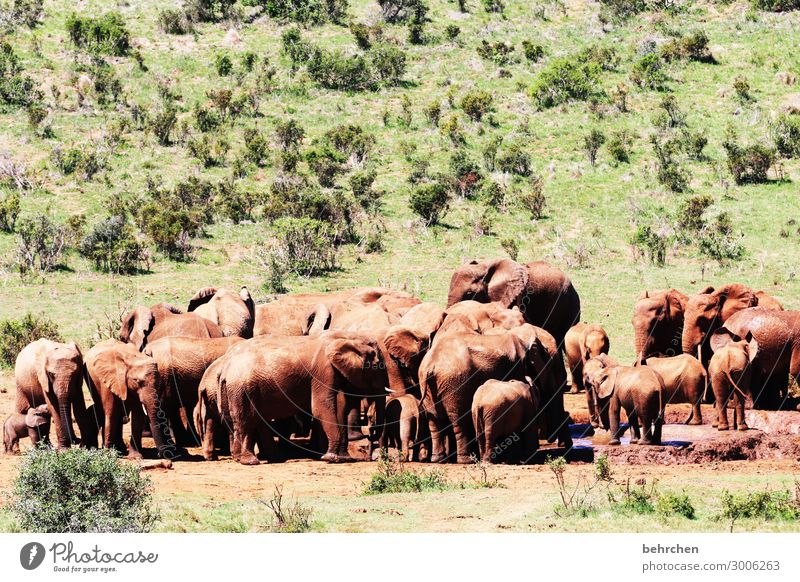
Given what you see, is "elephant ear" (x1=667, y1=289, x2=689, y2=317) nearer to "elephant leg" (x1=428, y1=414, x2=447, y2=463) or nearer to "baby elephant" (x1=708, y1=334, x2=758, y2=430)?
"baby elephant" (x1=708, y1=334, x2=758, y2=430)

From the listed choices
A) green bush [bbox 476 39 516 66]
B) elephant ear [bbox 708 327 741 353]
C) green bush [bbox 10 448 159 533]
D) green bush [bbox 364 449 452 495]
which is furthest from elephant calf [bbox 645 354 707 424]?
green bush [bbox 476 39 516 66]

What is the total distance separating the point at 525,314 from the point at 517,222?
63.3 feet

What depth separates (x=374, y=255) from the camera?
4206cm

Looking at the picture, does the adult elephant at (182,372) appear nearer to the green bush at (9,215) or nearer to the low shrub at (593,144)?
the green bush at (9,215)

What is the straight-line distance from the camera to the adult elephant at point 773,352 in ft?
73.1

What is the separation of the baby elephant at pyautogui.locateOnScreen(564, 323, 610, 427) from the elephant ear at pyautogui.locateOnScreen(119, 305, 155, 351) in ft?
26.1

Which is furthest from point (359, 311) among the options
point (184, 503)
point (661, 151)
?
point (661, 151)

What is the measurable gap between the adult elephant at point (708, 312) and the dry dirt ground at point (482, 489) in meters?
4.03

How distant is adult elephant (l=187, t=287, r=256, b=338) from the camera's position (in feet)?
80.3

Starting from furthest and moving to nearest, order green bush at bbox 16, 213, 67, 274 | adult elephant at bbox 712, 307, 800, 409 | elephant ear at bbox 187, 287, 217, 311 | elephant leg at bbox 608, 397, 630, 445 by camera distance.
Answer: green bush at bbox 16, 213, 67, 274, elephant ear at bbox 187, 287, 217, 311, adult elephant at bbox 712, 307, 800, 409, elephant leg at bbox 608, 397, 630, 445

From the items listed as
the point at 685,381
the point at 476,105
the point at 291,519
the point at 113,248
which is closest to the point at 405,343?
the point at 685,381

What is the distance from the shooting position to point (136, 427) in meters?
19.1

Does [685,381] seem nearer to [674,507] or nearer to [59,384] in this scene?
[674,507]

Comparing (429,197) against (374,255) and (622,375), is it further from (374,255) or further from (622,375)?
(622,375)
